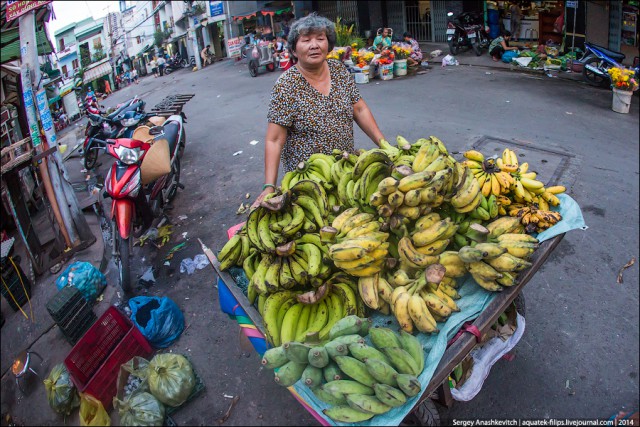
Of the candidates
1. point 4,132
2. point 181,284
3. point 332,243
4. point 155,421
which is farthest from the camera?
point 4,132

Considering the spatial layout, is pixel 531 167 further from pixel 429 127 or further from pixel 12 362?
pixel 12 362

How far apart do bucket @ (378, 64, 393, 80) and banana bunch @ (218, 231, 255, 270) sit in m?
9.22

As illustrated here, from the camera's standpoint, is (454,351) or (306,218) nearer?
(454,351)

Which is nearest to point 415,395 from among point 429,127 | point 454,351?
point 454,351

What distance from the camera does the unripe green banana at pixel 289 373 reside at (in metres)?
1.62

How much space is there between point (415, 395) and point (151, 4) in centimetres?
1203

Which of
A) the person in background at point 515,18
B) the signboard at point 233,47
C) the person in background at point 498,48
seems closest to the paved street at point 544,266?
the person in background at point 498,48

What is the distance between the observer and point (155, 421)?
259cm

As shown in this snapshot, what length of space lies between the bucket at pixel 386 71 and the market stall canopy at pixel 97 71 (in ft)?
20.4

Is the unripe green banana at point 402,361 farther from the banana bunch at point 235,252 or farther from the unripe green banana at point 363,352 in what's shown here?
the banana bunch at point 235,252

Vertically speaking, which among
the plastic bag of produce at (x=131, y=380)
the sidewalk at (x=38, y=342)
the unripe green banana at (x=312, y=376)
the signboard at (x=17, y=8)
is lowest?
the sidewalk at (x=38, y=342)

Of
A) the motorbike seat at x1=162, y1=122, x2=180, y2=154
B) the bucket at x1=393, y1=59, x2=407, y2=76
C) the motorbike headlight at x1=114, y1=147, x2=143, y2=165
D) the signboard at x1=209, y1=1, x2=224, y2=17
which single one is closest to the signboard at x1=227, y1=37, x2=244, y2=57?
the signboard at x1=209, y1=1, x2=224, y2=17

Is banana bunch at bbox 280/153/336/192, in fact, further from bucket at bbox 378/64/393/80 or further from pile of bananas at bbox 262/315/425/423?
bucket at bbox 378/64/393/80

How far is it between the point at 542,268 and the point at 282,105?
8.88 feet
